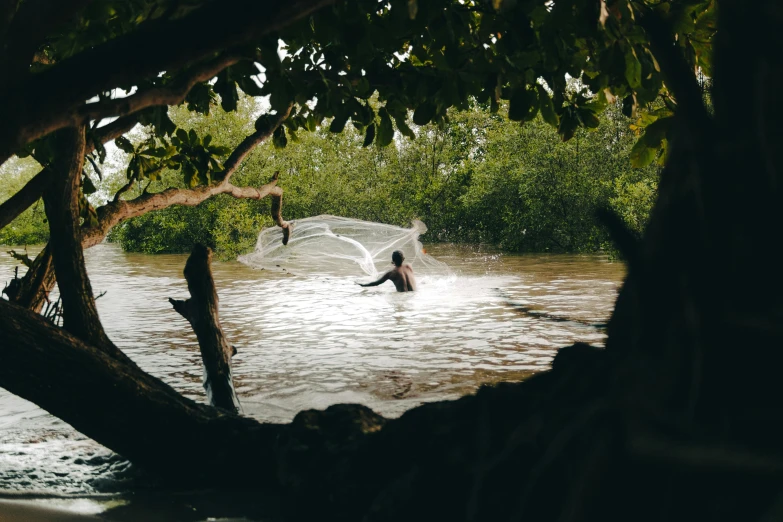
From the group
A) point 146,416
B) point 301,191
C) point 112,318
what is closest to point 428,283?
point 112,318

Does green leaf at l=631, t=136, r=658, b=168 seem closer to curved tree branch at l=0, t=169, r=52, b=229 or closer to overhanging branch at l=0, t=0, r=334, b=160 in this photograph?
overhanging branch at l=0, t=0, r=334, b=160

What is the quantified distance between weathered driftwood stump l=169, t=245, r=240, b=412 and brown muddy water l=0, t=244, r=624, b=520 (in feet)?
3.28

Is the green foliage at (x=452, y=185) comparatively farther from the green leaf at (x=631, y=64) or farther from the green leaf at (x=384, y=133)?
the green leaf at (x=384, y=133)

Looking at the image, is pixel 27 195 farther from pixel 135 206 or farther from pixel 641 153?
pixel 641 153

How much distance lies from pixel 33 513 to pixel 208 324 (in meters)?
2.08

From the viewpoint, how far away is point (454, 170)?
41.5m

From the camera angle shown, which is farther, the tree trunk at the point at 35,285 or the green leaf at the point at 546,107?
the tree trunk at the point at 35,285

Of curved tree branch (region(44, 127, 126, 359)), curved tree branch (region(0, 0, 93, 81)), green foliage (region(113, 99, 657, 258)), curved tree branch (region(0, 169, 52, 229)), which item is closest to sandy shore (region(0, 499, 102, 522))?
curved tree branch (region(44, 127, 126, 359))

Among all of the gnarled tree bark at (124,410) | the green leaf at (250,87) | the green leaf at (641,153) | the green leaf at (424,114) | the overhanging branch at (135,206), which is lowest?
the gnarled tree bark at (124,410)

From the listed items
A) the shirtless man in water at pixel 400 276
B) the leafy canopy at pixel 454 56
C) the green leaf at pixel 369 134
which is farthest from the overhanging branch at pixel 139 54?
the shirtless man in water at pixel 400 276

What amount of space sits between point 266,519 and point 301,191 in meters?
37.4

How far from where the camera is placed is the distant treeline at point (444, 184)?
32.7 meters

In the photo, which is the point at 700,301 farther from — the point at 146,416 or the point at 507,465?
the point at 146,416

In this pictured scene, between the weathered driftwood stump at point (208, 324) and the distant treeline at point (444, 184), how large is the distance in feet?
80.1
